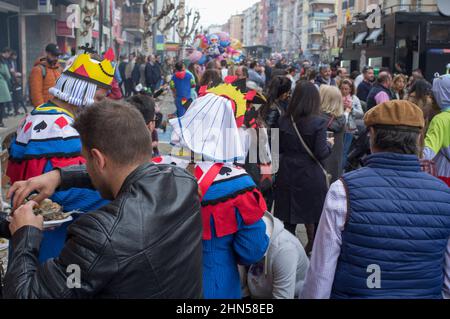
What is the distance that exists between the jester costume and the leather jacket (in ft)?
11.2

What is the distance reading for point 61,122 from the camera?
3.06 meters

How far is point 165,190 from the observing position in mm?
1781

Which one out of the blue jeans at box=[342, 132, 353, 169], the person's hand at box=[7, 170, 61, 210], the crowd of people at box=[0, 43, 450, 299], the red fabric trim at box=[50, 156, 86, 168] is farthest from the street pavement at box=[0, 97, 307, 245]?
the person's hand at box=[7, 170, 61, 210]

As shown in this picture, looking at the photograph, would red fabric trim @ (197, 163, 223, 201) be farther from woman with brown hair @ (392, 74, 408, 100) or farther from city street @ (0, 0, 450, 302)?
woman with brown hair @ (392, 74, 408, 100)

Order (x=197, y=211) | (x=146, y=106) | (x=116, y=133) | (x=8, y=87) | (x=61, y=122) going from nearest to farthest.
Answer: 1. (x=116, y=133)
2. (x=197, y=211)
3. (x=61, y=122)
4. (x=146, y=106)
5. (x=8, y=87)

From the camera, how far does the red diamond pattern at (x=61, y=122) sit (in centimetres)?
305

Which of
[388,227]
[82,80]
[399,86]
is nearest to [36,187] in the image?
[82,80]

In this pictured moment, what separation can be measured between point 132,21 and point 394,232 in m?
47.3

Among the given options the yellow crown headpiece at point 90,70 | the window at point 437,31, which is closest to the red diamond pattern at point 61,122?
the yellow crown headpiece at point 90,70

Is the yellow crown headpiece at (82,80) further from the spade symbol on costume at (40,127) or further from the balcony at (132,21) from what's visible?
the balcony at (132,21)

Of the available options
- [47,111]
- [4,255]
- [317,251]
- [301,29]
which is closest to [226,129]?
[317,251]

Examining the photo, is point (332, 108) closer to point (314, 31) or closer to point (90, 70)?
point (90, 70)
